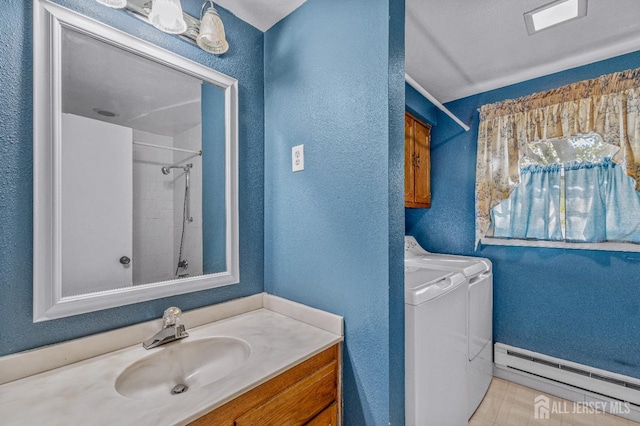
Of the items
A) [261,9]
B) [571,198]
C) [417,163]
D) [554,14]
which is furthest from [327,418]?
[554,14]

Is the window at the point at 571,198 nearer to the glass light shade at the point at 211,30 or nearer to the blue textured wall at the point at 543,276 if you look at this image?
the blue textured wall at the point at 543,276

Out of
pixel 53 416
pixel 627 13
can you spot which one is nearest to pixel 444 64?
pixel 627 13

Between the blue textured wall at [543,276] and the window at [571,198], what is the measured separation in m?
0.16

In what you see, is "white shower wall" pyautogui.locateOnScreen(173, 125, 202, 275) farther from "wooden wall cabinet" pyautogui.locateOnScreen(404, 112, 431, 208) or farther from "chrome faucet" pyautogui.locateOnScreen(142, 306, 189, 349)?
"wooden wall cabinet" pyautogui.locateOnScreen(404, 112, 431, 208)

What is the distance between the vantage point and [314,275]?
1257 mm

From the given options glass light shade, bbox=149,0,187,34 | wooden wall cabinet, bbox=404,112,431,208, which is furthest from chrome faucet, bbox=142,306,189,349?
wooden wall cabinet, bbox=404,112,431,208

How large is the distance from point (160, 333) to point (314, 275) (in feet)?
2.08

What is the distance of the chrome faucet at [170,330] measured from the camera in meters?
1.03

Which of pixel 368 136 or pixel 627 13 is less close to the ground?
pixel 627 13

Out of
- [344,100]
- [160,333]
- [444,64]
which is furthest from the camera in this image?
[444,64]

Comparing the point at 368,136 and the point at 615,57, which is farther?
the point at 615,57

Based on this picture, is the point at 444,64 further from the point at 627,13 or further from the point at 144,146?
the point at 144,146

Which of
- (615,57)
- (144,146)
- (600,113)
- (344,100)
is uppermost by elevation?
(615,57)

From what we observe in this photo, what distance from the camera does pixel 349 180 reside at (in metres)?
1.12
